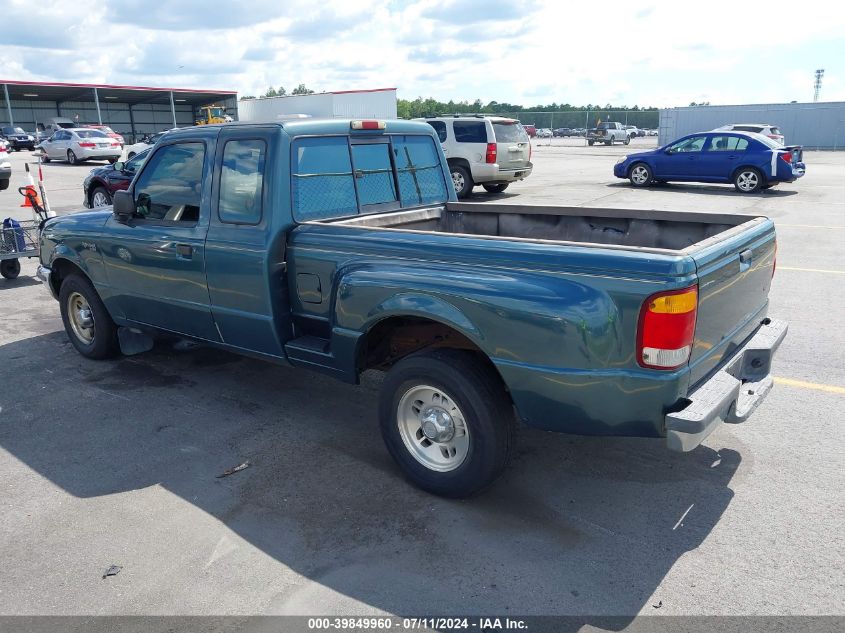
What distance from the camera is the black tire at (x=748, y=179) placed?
59.3 ft

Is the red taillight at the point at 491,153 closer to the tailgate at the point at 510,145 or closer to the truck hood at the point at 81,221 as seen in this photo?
the tailgate at the point at 510,145

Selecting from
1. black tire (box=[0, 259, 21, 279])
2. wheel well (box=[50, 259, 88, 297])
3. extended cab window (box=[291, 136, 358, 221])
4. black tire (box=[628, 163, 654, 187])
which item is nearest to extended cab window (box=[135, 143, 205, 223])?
extended cab window (box=[291, 136, 358, 221])

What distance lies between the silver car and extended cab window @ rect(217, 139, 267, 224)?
95.8 feet

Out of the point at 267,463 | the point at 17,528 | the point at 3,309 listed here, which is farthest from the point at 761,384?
the point at 3,309

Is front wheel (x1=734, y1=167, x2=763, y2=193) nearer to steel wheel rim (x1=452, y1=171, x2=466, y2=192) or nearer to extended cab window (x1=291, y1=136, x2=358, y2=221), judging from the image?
steel wheel rim (x1=452, y1=171, x2=466, y2=192)

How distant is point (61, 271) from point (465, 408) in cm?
445

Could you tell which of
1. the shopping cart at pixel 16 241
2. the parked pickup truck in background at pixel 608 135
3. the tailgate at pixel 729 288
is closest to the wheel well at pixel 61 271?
the shopping cart at pixel 16 241

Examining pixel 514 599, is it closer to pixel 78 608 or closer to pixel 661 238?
pixel 78 608

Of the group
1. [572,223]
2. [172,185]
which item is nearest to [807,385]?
[572,223]

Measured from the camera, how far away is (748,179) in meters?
18.2

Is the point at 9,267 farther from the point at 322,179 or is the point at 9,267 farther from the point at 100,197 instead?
the point at 322,179

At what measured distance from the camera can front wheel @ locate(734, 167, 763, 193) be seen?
711 inches

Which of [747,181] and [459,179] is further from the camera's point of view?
[747,181]

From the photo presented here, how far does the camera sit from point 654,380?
3.10 m
